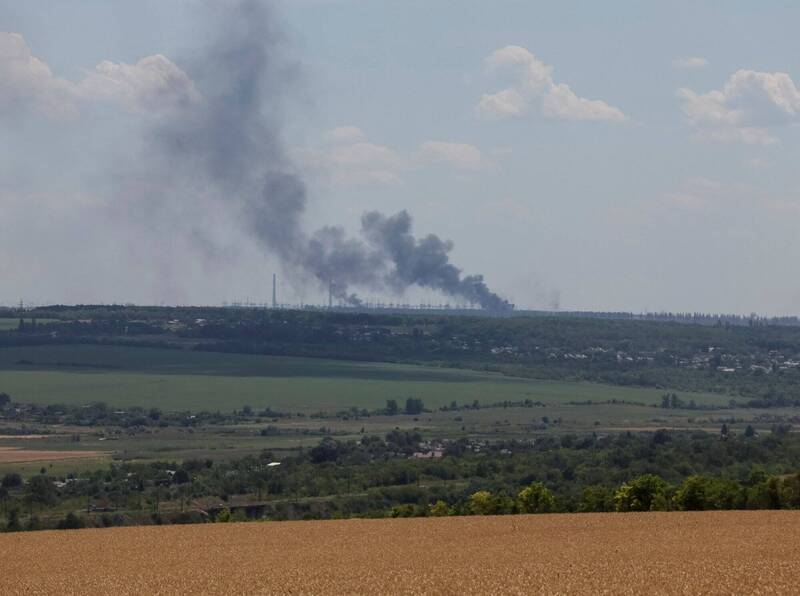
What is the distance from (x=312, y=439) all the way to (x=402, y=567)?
102772 mm

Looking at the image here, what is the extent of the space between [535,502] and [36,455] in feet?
225

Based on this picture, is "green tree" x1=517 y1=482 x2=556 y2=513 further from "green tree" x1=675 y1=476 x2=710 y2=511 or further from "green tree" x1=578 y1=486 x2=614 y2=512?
"green tree" x1=675 y1=476 x2=710 y2=511

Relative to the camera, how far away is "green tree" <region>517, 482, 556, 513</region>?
69625 mm

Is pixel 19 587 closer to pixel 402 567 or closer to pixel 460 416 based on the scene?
pixel 402 567

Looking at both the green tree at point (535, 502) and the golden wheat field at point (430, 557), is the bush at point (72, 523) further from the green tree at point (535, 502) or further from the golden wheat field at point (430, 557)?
the green tree at point (535, 502)

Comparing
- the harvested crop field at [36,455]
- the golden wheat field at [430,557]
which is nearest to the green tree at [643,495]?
the golden wheat field at [430,557]

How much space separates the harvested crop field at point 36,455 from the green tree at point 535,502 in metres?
62.8

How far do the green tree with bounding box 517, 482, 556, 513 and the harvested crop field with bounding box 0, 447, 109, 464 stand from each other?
6277cm

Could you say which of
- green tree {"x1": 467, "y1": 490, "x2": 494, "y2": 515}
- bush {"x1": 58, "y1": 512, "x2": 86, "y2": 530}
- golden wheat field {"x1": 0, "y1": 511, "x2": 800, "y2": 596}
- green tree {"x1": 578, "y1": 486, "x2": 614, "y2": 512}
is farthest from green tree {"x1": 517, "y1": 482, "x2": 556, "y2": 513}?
bush {"x1": 58, "y1": 512, "x2": 86, "y2": 530}

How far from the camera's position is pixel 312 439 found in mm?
144625

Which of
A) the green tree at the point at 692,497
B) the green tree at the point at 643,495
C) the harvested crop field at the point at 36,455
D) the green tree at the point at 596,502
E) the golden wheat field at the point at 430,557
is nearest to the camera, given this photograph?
the golden wheat field at the point at 430,557

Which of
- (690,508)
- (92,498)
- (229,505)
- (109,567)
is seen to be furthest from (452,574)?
(92,498)

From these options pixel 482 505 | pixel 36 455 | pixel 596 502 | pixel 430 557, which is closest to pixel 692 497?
pixel 596 502

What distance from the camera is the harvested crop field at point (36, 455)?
12181 centimetres
